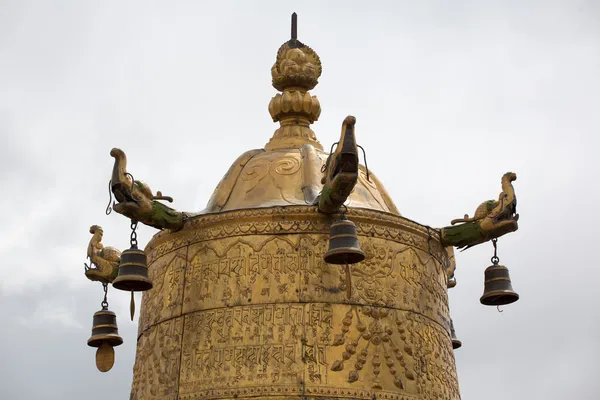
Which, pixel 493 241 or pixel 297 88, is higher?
pixel 297 88

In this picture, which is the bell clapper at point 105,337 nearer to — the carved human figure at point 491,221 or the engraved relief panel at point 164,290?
the engraved relief panel at point 164,290

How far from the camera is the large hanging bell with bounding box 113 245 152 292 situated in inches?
598

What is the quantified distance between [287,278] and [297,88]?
3.70m

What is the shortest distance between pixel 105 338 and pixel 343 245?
12.4 ft

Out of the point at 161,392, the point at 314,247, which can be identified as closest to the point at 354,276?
the point at 314,247

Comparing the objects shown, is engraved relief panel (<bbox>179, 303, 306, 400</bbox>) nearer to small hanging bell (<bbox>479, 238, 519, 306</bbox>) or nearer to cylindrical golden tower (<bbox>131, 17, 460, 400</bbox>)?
cylindrical golden tower (<bbox>131, 17, 460, 400</bbox>)

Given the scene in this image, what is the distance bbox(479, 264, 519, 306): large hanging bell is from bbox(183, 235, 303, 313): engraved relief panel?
2.43m

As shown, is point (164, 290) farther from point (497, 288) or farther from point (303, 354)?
point (497, 288)

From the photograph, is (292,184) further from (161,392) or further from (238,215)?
(161,392)

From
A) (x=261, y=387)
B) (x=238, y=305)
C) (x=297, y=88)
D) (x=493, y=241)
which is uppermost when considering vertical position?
(x=297, y=88)

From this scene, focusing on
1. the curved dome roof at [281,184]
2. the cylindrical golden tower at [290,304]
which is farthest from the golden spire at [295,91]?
the cylindrical golden tower at [290,304]

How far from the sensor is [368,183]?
1708 centimetres

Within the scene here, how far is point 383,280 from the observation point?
620 inches

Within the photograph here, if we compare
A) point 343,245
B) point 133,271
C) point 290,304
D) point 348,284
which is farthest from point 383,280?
point 133,271
